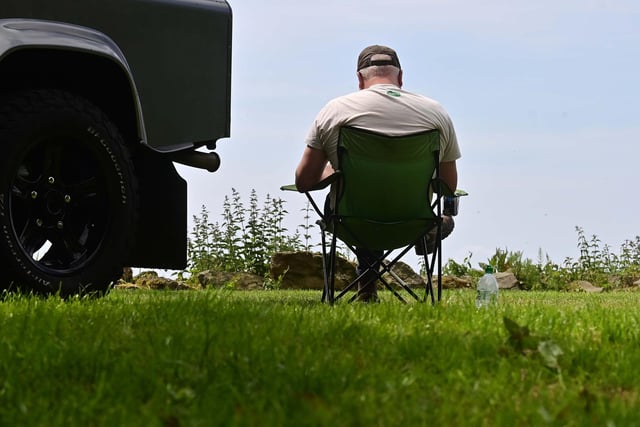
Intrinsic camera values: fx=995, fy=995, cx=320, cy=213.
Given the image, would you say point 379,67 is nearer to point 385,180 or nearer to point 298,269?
point 385,180

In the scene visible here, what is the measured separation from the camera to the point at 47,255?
586cm

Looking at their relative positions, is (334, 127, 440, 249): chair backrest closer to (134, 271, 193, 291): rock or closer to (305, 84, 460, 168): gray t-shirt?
(305, 84, 460, 168): gray t-shirt

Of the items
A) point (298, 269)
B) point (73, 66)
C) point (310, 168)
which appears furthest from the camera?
point (298, 269)

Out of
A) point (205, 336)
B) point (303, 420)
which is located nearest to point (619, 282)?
point (205, 336)

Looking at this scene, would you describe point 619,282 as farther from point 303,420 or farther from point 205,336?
point 303,420

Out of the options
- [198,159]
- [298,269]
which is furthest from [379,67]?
[298,269]

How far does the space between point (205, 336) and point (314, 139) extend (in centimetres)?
285

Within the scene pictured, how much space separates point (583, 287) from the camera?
1203cm

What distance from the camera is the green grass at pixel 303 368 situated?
299 cm

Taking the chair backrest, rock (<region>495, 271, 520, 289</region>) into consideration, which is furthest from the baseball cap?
rock (<region>495, 271, 520, 289</region>)

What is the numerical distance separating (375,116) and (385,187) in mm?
464

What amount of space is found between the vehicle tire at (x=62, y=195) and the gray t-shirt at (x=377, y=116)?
4.25ft

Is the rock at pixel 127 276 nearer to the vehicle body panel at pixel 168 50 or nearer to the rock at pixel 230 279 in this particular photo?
the rock at pixel 230 279

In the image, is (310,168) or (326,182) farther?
(310,168)
